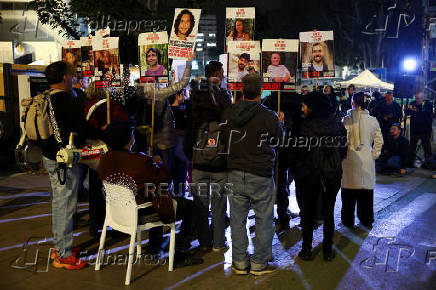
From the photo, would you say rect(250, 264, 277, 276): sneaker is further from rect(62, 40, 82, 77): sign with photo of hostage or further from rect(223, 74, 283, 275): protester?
rect(62, 40, 82, 77): sign with photo of hostage

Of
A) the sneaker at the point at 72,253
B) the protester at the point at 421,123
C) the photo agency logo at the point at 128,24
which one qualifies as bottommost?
the sneaker at the point at 72,253

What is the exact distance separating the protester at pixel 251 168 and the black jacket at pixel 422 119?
28.8 ft

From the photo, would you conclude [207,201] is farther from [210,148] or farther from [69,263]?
[69,263]

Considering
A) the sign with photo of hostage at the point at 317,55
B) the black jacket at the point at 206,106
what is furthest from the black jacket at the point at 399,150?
the black jacket at the point at 206,106

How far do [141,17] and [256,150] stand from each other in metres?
8.94

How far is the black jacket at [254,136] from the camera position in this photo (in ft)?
14.6

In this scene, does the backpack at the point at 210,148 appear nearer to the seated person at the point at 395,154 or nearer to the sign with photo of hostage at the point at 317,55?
the sign with photo of hostage at the point at 317,55

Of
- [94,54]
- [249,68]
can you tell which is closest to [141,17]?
[94,54]

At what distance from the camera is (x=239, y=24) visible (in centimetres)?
688

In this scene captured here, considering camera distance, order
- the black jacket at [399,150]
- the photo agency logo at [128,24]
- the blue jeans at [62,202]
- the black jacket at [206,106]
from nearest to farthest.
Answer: the blue jeans at [62,202] < the black jacket at [206,106] < the black jacket at [399,150] < the photo agency logo at [128,24]

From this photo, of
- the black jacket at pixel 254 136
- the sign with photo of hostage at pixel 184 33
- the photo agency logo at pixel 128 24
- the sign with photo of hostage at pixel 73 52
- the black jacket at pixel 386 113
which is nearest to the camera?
the black jacket at pixel 254 136

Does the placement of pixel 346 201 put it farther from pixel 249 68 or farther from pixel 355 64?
pixel 355 64

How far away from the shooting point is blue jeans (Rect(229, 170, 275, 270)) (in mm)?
4531

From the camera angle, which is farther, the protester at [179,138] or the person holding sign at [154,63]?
the protester at [179,138]
